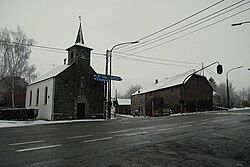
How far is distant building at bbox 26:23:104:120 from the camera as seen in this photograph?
32.3 m

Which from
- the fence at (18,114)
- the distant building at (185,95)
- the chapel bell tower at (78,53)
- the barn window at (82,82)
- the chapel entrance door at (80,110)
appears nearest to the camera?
the fence at (18,114)

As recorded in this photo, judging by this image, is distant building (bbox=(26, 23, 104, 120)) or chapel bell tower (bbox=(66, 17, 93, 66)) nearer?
distant building (bbox=(26, 23, 104, 120))

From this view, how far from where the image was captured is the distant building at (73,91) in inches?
1273

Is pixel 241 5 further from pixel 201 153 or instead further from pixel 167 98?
pixel 167 98

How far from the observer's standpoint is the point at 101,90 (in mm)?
36844

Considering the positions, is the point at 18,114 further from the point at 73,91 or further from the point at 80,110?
the point at 80,110

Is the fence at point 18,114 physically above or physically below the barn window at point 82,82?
below

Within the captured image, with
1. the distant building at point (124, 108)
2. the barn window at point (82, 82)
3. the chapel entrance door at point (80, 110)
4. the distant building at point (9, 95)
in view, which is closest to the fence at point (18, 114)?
the chapel entrance door at point (80, 110)

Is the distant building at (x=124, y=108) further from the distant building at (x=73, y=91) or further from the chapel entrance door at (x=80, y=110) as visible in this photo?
the chapel entrance door at (x=80, y=110)

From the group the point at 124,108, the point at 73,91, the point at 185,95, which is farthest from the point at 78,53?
the point at 124,108

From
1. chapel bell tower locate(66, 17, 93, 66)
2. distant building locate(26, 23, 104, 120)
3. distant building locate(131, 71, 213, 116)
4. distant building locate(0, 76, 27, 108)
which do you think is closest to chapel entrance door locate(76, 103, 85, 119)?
distant building locate(26, 23, 104, 120)

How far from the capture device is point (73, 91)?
33.9m

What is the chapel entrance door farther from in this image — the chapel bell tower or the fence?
the chapel bell tower

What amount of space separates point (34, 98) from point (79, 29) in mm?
13706
